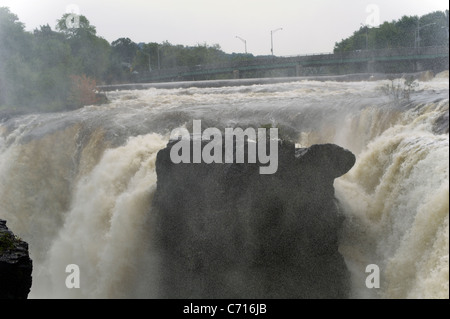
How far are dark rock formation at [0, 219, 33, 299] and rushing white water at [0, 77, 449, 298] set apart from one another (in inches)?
65.4

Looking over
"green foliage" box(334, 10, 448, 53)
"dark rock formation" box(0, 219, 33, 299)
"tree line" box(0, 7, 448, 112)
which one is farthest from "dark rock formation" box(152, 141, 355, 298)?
"dark rock formation" box(0, 219, 33, 299)

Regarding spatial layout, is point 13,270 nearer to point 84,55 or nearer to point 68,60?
point 84,55

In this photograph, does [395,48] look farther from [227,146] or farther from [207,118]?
[207,118]

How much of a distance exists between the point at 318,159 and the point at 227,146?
3.04 feet

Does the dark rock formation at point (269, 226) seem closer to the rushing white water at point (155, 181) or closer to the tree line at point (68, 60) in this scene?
the rushing white water at point (155, 181)

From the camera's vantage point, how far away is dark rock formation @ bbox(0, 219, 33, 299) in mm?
4738

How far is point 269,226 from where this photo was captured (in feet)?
18.6

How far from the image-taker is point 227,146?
588 centimetres

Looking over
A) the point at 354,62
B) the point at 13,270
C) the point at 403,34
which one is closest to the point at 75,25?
the point at 354,62

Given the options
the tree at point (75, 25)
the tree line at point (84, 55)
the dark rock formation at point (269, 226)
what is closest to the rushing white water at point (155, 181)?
the dark rock formation at point (269, 226)

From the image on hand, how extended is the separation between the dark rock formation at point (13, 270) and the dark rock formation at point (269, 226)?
5.33ft

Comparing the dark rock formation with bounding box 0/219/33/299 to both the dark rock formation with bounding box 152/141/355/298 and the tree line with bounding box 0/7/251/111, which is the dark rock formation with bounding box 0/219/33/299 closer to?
the dark rock formation with bounding box 152/141/355/298

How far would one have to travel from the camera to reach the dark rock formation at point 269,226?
5594 millimetres
